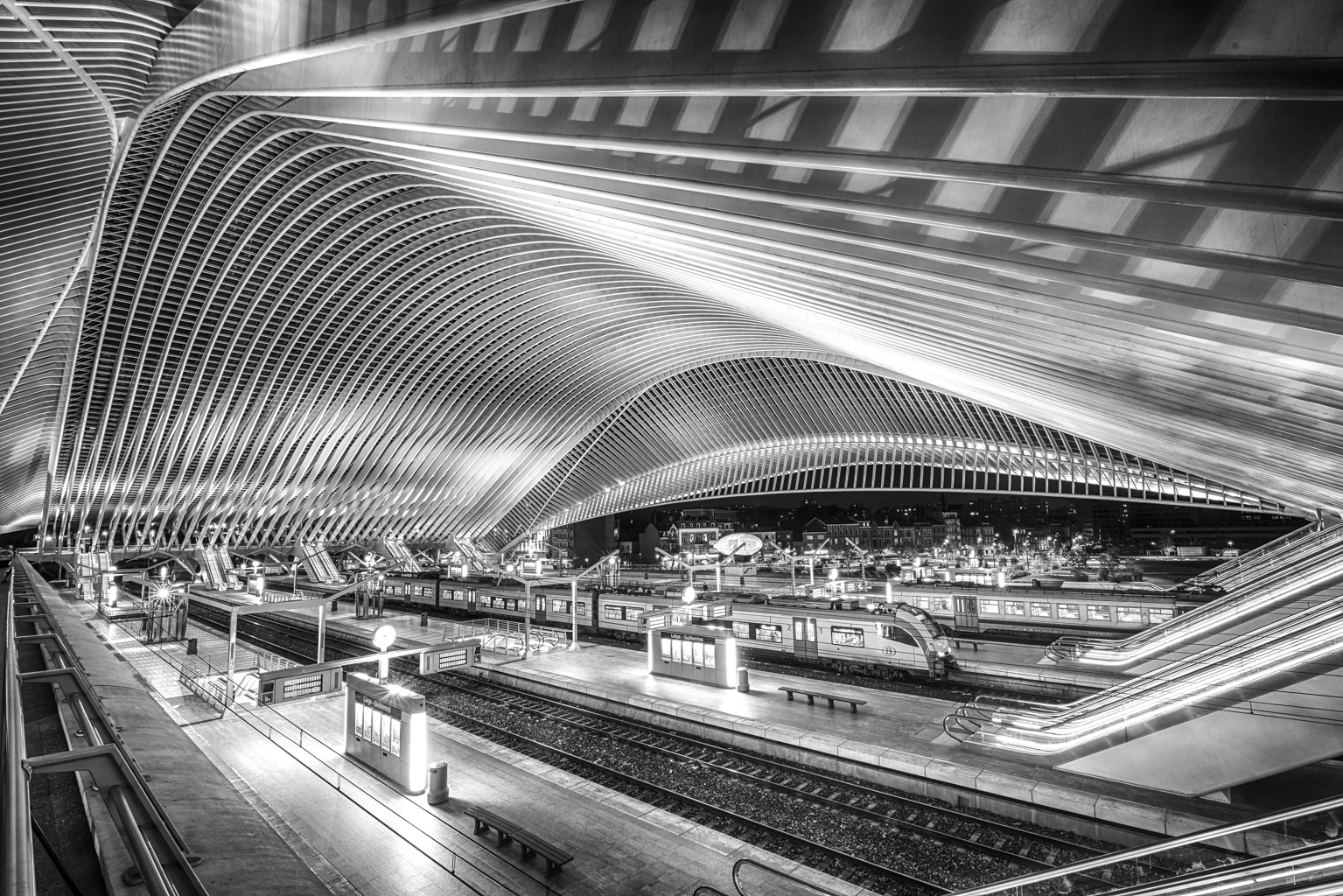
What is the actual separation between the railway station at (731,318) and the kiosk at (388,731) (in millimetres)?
122

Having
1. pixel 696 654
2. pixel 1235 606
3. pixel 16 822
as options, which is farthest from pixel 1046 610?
pixel 16 822

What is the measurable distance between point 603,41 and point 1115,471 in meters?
41.7

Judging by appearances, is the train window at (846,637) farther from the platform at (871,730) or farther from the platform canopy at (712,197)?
the platform canopy at (712,197)

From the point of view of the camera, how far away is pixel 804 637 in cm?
2677

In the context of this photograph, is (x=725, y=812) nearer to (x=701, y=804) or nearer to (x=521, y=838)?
(x=701, y=804)

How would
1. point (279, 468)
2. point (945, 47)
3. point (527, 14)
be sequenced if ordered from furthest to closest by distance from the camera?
1. point (279, 468)
2. point (527, 14)
3. point (945, 47)

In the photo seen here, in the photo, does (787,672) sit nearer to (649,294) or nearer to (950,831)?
(950,831)

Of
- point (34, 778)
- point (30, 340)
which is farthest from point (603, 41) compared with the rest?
point (30, 340)

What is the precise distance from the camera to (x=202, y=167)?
25484mm

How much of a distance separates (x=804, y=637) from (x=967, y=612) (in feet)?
34.4

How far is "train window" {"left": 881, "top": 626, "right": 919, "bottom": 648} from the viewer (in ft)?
76.3

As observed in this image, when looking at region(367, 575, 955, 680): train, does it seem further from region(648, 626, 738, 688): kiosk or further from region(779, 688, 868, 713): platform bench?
region(779, 688, 868, 713): platform bench

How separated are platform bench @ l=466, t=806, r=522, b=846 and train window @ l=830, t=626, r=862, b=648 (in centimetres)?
1598

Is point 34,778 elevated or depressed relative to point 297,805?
elevated
